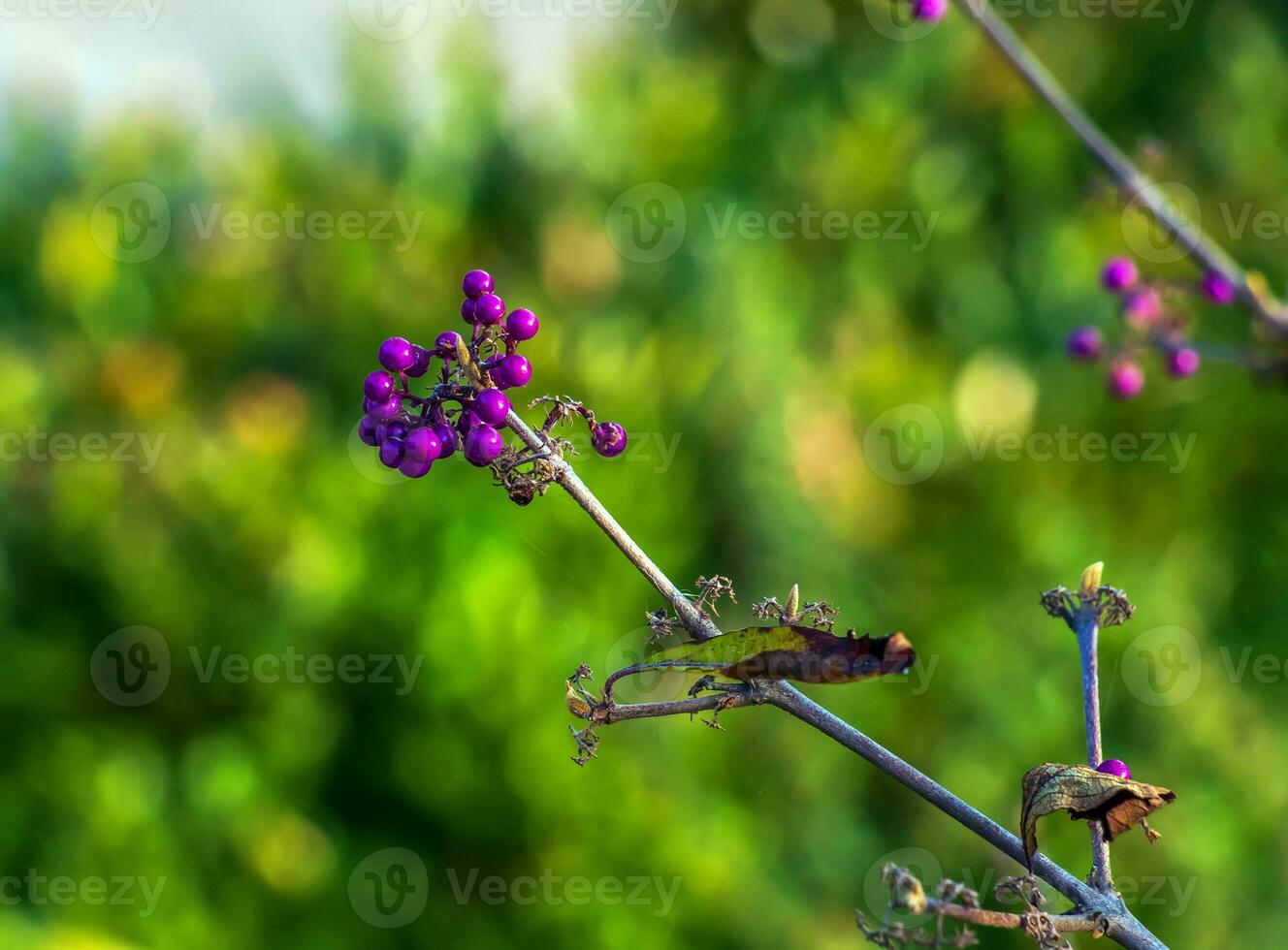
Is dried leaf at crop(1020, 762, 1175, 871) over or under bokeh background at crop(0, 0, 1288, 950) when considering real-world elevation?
under

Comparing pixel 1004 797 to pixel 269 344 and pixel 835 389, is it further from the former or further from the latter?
pixel 269 344

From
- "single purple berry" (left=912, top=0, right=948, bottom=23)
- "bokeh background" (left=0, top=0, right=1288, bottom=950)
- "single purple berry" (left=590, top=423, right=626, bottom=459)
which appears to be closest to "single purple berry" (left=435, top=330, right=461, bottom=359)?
"single purple berry" (left=590, top=423, right=626, bottom=459)

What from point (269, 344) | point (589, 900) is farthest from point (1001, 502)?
point (269, 344)

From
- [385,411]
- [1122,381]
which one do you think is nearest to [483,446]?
[385,411]

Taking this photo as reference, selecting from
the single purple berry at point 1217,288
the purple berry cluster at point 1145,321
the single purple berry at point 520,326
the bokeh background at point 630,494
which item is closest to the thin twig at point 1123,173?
the single purple berry at point 1217,288

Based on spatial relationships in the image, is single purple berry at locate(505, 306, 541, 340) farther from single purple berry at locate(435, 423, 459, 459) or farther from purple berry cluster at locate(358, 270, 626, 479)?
single purple berry at locate(435, 423, 459, 459)
